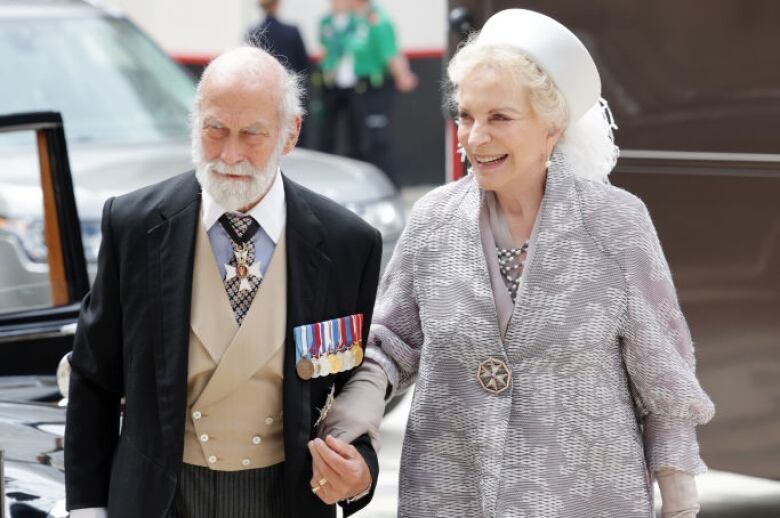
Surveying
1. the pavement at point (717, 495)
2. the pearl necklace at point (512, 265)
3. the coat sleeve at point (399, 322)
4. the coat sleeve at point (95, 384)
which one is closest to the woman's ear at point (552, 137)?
the pearl necklace at point (512, 265)

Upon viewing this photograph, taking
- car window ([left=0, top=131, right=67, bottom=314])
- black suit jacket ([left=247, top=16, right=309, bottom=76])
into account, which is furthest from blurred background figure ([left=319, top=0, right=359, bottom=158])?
car window ([left=0, top=131, right=67, bottom=314])

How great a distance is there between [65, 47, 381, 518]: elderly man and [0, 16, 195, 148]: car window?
15.3ft

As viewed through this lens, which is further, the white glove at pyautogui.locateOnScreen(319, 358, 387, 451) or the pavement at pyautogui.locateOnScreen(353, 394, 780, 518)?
the pavement at pyautogui.locateOnScreen(353, 394, 780, 518)

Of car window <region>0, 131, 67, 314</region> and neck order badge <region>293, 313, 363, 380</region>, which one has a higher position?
car window <region>0, 131, 67, 314</region>

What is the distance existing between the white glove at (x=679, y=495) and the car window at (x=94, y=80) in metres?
5.03

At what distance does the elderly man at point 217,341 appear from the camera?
3.06m

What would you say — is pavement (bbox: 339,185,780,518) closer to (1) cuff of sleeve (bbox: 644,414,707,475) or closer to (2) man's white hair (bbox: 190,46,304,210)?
(1) cuff of sleeve (bbox: 644,414,707,475)

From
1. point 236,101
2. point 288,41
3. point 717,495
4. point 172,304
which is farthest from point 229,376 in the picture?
point 288,41

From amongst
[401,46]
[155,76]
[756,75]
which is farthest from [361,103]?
[756,75]

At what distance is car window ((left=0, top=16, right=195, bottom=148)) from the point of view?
7.79 metres

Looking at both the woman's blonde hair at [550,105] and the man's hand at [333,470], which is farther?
the woman's blonde hair at [550,105]

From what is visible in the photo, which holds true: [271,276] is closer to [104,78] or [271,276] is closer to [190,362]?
[190,362]

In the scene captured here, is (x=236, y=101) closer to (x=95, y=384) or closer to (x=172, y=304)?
(x=172, y=304)

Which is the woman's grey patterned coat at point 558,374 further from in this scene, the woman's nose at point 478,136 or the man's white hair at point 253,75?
the man's white hair at point 253,75
